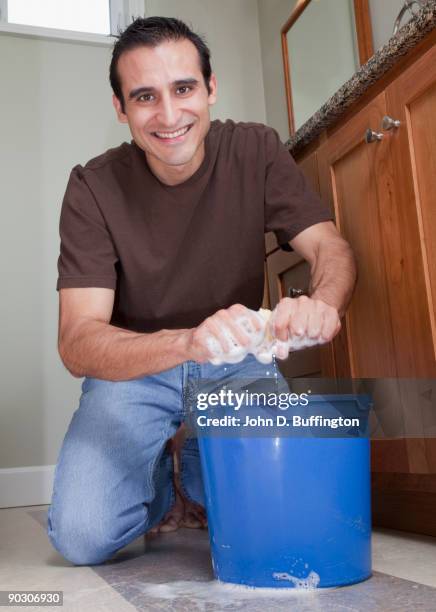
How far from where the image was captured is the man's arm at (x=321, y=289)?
931 mm

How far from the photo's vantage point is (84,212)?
51.5 inches

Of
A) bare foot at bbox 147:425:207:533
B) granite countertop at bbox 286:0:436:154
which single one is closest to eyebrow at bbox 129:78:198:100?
granite countertop at bbox 286:0:436:154

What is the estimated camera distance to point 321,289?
1.13m

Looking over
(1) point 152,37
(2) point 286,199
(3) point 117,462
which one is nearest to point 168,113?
(1) point 152,37

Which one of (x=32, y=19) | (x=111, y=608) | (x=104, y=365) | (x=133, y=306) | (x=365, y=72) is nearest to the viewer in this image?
(x=111, y=608)

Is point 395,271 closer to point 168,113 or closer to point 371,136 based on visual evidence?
point 371,136

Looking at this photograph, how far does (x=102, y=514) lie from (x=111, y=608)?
29 cm

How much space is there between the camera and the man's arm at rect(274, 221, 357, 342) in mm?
931

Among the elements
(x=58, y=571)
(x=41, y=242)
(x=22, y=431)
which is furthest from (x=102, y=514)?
(x=41, y=242)

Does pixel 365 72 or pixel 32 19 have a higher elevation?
pixel 32 19

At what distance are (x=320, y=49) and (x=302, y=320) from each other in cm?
148

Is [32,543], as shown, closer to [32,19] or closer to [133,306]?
[133,306]

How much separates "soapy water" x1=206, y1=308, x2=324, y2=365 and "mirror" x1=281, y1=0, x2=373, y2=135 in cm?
121

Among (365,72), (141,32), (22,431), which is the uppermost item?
(141,32)
